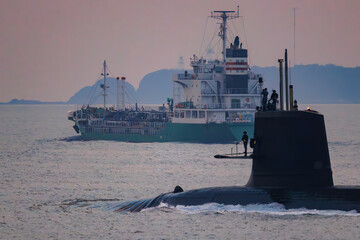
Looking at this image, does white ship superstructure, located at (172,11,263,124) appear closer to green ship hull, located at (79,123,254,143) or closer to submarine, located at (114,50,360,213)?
green ship hull, located at (79,123,254,143)

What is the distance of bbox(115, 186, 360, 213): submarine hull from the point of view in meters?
28.2

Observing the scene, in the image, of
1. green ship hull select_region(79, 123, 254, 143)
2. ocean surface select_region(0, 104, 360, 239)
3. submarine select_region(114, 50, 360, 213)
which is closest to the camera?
submarine select_region(114, 50, 360, 213)

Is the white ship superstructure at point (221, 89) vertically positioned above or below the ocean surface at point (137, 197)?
above

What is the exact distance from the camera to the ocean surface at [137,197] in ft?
94.7

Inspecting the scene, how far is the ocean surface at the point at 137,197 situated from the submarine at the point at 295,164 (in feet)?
1.37

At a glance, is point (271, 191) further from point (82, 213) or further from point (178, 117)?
point (178, 117)

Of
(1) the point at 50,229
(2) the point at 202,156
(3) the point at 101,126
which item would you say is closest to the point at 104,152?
(2) the point at 202,156

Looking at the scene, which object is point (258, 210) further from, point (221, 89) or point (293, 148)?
point (221, 89)

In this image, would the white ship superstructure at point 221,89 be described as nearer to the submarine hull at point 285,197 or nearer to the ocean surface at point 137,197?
the ocean surface at point 137,197

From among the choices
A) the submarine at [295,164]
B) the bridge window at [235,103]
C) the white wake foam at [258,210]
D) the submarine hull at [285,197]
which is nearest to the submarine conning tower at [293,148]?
the submarine at [295,164]

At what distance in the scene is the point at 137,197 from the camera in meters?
41.3

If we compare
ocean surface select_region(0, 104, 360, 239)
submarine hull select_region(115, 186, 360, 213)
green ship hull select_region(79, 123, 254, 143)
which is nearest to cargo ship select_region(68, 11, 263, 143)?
green ship hull select_region(79, 123, 254, 143)

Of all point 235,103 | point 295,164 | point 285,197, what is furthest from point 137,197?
point 235,103

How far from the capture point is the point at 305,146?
94.4 ft
